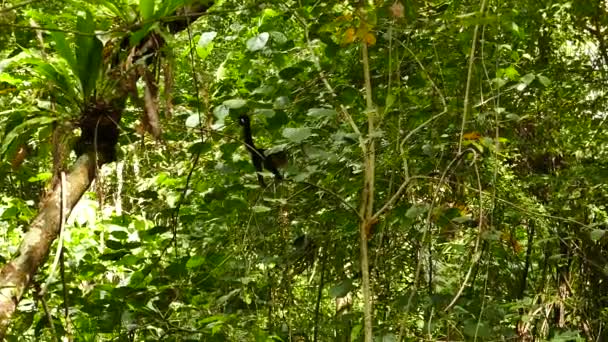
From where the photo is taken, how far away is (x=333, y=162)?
190 centimetres

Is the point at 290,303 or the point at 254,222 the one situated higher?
the point at 254,222

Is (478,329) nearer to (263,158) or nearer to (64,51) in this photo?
(263,158)

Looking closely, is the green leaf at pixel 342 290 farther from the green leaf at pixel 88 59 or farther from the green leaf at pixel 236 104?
the green leaf at pixel 88 59

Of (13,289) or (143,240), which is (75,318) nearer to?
(143,240)

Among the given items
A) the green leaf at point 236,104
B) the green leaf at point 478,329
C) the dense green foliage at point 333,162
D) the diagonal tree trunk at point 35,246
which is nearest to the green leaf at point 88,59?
the dense green foliage at point 333,162

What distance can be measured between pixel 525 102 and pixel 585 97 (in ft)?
0.87

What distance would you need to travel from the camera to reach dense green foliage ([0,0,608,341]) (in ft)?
5.94

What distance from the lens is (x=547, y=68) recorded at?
261 centimetres

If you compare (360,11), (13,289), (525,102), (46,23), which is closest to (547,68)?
(525,102)

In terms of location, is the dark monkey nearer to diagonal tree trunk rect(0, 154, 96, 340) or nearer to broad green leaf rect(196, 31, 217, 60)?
broad green leaf rect(196, 31, 217, 60)

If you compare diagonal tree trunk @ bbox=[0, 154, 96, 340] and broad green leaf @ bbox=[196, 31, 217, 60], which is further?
broad green leaf @ bbox=[196, 31, 217, 60]

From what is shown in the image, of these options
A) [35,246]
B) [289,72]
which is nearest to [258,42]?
[289,72]

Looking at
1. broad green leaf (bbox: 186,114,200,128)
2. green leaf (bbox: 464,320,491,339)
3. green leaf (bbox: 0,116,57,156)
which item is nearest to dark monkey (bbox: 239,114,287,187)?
broad green leaf (bbox: 186,114,200,128)

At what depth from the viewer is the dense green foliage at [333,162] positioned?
181 centimetres
